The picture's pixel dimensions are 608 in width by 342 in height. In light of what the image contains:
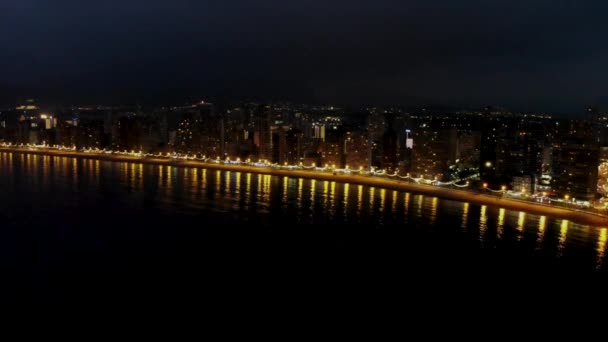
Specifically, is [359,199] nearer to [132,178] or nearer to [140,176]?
[132,178]

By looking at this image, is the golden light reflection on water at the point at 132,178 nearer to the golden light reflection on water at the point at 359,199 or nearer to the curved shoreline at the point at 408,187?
the curved shoreline at the point at 408,187

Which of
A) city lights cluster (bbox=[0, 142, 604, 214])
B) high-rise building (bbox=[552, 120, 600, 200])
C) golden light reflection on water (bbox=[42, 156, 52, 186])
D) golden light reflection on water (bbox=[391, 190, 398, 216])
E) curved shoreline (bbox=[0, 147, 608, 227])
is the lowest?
golden light reflection on water (bbox=[42, 156, 52, 186])

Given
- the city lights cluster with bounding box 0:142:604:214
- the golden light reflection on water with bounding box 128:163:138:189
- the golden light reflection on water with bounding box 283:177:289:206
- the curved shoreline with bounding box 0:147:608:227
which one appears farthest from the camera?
the golden light reflection on water with bounding box 128:163:138:189

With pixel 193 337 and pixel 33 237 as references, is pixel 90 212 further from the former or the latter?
pixel 193 337

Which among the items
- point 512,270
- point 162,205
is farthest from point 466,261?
point 162,205

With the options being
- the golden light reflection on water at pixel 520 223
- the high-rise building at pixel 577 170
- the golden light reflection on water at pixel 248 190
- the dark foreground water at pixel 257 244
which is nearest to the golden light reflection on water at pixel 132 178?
the dark foreground water at pixel 257 244

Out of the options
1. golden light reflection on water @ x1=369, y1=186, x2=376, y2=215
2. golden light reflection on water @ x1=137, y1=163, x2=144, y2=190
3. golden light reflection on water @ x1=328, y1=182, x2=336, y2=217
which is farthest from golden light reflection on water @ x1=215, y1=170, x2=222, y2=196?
golden light reflection on water @ x1=369, y1=186, x2=376, y2=215

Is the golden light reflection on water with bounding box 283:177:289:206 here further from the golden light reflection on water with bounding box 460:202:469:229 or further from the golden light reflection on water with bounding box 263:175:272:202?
the golden light reflection on water with bounding box 460:202:469:229
